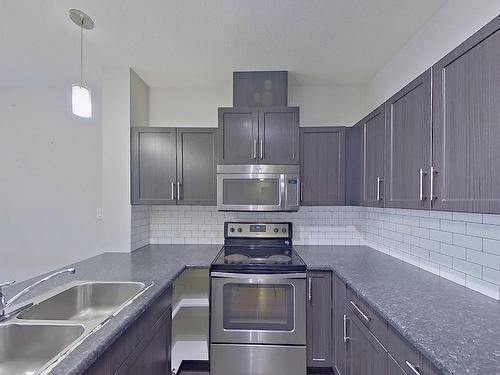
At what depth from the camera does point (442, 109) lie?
126 centimetres

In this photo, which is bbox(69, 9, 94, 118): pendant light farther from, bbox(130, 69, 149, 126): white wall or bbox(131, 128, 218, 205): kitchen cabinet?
bbox(131, 128, 218, 205): kitchen cabinet

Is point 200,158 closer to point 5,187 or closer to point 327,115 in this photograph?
point 327,115

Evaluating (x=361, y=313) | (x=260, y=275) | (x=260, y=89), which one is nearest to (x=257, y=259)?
(x=260, y=275)

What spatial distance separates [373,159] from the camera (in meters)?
2.06

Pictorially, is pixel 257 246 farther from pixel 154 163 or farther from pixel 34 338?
pixel 34 338

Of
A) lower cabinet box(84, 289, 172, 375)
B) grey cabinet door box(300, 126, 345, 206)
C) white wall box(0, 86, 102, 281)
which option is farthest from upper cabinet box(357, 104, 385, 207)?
white wall box(0, 86, 102, 281)

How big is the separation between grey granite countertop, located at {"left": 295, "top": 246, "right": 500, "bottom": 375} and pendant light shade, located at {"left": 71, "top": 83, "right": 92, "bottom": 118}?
1.86 m

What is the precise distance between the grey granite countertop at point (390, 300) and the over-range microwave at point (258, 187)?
491mm

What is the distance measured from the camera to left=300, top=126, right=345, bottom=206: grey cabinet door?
8.02 feet

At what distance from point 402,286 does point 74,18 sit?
8.57 ft

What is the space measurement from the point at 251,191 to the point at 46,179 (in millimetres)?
2215

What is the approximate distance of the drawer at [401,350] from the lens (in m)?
1.01

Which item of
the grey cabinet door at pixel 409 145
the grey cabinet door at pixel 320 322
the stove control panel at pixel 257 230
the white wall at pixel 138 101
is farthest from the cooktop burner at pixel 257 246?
the white wall at pixel 138 101

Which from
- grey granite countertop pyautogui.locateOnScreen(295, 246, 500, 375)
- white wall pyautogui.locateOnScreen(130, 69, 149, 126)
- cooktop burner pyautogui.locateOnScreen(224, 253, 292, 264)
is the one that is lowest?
cooktop burner pyautogui.locateOnScreen(224, 253, 292, 264)
